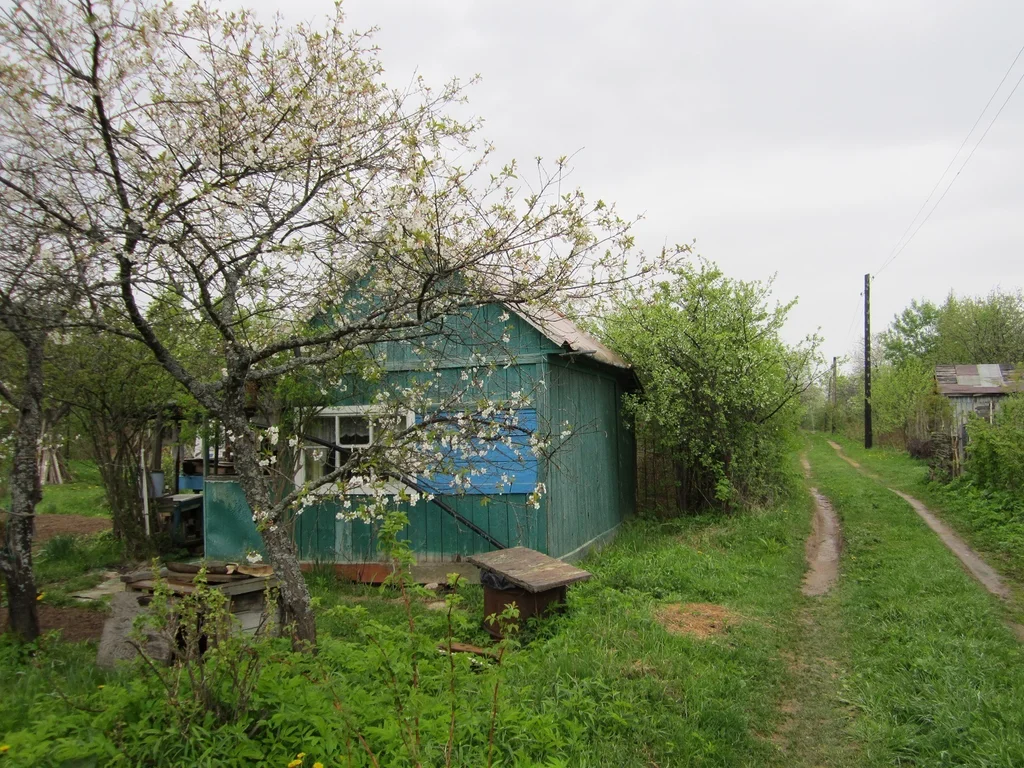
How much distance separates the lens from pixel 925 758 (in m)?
4.41

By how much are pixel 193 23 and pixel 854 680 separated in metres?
7.23

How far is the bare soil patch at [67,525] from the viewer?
14.4 meters

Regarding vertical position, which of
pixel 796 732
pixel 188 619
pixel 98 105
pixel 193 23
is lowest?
pixel 796 732

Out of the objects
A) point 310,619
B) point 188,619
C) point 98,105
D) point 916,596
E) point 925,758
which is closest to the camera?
point 188,619

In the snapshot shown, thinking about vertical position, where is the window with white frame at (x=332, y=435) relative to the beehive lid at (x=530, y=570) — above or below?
above

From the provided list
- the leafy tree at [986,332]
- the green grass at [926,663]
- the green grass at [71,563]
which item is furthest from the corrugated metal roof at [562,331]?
the leafy tree at [986,332]

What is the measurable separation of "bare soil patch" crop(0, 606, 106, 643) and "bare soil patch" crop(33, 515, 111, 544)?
603cm

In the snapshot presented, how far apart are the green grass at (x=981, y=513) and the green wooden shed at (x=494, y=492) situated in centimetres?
576

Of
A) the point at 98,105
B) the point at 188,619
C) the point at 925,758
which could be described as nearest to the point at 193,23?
the point at 98,105

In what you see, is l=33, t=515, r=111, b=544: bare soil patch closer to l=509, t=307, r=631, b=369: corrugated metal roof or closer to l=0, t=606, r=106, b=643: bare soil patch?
l=0, t=606, r=106, b=643: bare soil patch

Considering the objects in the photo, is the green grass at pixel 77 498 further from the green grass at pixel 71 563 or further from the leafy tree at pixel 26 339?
the leafy tree at pixel 26 339

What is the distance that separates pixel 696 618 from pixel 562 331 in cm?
495

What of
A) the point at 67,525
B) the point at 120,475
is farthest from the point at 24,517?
the point at 67,525

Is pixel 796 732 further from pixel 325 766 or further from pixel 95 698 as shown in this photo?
A: pixel 95 698
